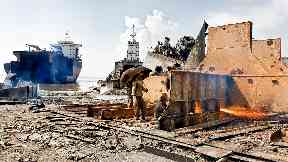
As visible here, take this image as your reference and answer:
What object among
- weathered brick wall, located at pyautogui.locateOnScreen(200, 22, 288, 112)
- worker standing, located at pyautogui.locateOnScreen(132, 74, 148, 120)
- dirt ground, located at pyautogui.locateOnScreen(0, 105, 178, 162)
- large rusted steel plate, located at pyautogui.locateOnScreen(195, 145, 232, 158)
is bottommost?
dirt ground, located at pyautogui.locateOnScreen(0, 105, 178, 162)

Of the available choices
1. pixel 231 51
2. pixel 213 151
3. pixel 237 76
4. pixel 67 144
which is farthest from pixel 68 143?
pixel 231 51

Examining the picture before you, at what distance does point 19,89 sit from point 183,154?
1946 cm

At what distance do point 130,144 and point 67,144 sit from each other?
1.28 meters

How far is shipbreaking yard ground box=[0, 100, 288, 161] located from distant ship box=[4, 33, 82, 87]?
162 ft

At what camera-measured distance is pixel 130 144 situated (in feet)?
20.0

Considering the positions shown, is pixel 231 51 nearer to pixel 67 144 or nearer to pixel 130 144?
pixel 130 144

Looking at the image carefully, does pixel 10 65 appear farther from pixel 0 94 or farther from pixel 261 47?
pixel 261 47

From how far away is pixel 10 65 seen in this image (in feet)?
179

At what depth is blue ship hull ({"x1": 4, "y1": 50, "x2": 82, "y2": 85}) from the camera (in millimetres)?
54031

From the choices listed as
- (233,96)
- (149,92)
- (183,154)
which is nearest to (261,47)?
(233,96)

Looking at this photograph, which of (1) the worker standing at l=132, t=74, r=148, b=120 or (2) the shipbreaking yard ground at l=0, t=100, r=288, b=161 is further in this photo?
(1) the worker standing at l=132, t=74, r=148, b=120

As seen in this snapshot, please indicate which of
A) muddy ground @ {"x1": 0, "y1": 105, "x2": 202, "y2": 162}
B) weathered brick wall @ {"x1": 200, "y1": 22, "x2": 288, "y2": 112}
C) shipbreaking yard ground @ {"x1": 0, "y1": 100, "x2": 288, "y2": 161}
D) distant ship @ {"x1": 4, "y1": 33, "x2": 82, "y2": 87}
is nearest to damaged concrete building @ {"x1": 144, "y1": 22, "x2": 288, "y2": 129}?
weathered brick wall @ {"x1": 200, "y1": 22, "x2": 288, "y2": 112}

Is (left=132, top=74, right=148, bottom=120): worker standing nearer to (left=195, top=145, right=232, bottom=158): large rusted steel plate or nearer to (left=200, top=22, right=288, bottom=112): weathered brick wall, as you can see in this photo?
(left=200, top=22, right=288, bottom=112): weathered brick wall

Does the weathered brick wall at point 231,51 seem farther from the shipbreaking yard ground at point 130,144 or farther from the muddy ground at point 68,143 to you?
the muddy ground at point 68,143
